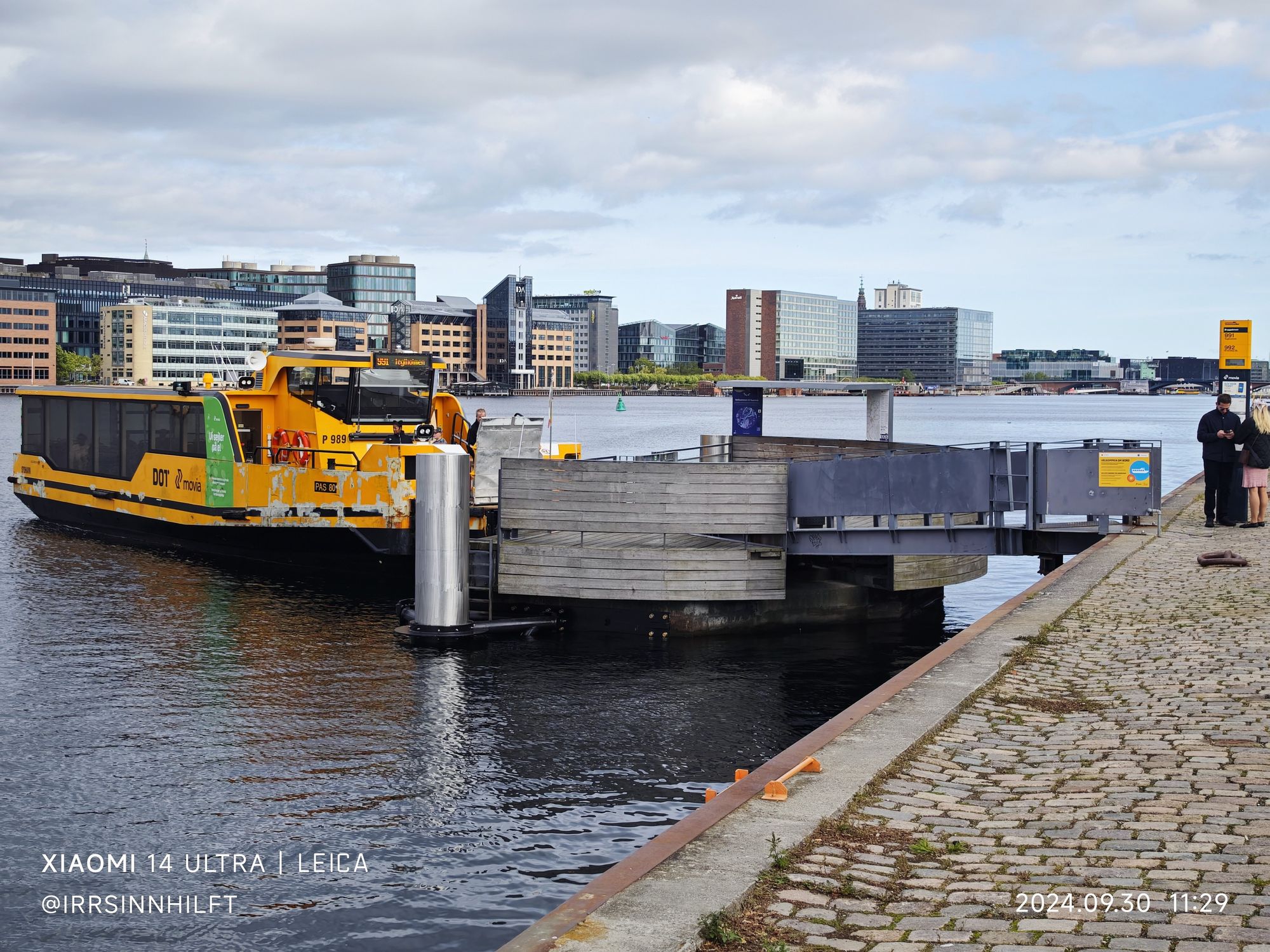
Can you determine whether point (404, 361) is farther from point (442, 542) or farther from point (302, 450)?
point (442, 542)

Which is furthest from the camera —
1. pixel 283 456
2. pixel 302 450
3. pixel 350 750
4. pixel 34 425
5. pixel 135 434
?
pixel 34 425

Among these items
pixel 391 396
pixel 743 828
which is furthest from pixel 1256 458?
pixel 391 396

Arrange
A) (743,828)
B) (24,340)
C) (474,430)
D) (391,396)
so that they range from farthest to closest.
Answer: (24,340) < (391,396) < (474,430) < (743,828)

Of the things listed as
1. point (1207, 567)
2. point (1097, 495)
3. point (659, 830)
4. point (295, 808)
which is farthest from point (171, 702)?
point (1207, 567)

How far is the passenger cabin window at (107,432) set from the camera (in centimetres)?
3061

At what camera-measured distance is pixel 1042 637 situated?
514 inches

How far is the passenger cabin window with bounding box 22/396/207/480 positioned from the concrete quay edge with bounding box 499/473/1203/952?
2239cm

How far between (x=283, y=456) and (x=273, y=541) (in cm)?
184

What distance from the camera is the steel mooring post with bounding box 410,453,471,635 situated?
19094mm

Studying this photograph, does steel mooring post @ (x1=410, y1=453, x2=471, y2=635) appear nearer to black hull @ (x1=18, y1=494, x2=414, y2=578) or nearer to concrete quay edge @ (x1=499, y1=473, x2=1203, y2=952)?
black hull @ (x1=18, y1=494, x2=414, y2=578)

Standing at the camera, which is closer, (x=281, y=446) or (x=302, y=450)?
(x=302, y=450)


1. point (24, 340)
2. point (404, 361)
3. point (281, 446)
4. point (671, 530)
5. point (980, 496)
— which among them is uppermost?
point (24, 340)

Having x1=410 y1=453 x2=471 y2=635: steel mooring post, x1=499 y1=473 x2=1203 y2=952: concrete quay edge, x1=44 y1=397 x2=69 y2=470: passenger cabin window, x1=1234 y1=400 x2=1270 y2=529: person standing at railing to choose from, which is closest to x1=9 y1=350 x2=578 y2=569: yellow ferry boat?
x1=44 y1=397 x2=69 y2=470: passenger cabin window

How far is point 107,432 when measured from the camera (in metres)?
33.9
